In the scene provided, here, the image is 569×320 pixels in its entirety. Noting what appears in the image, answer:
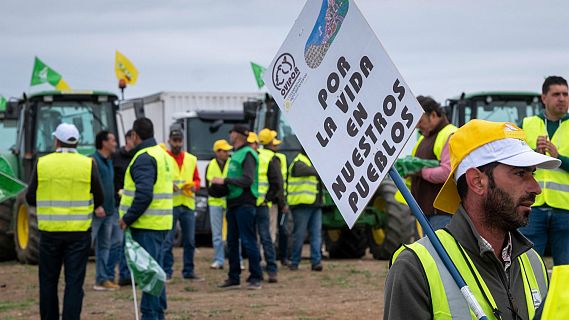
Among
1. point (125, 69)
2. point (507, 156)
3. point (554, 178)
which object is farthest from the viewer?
point (125, 69)

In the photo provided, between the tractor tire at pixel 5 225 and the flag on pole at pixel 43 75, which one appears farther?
the flag on pole at pixel 43 75

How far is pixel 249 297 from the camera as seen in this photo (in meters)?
13.9

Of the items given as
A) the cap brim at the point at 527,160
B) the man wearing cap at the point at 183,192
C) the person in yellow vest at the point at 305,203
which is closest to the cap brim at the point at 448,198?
the cap brim at the point at 527,160

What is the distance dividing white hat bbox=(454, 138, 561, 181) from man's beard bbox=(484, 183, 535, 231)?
85 millimetres

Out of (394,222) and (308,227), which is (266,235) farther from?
(394,222)

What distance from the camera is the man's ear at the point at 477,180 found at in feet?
12.1

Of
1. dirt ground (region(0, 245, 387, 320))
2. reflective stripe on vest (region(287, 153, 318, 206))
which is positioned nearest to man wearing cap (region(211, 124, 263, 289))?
dirt ground (region(0, 245, 387, 320))

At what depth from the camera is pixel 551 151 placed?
25.6 ft

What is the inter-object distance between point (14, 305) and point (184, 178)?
2.92m

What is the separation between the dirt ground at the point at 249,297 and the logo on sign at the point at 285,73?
779 cm

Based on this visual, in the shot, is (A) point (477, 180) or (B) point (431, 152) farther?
(B) point (431, 152)

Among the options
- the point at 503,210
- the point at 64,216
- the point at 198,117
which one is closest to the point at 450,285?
the point at 503,210

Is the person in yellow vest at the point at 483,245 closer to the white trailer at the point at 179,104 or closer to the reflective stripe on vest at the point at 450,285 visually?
the reflective stripe on vest at the point at 450,285

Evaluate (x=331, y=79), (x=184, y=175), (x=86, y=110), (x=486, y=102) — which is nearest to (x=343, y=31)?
(x=331, y=79)
